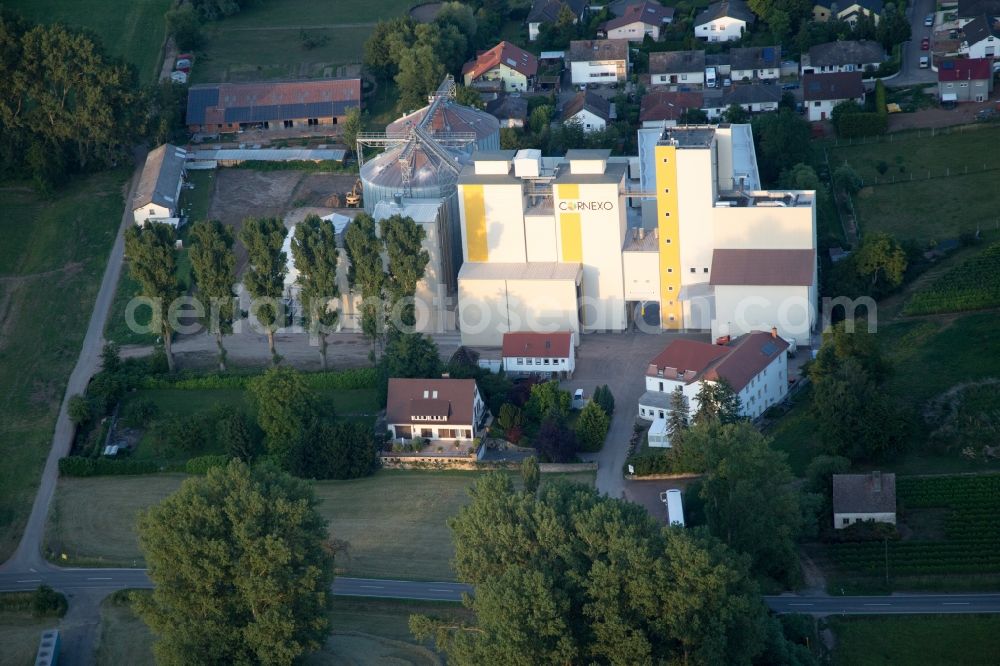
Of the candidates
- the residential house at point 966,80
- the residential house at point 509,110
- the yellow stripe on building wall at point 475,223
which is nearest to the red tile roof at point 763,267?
the yellow stripe on building wall at point 475,223

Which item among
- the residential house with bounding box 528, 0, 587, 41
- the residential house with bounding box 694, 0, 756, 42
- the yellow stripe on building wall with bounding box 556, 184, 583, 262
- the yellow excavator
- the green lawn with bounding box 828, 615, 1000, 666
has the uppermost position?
the residential house with bounding box 528, 0, 587, 41

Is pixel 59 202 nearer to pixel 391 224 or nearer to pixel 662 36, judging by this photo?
pixel 391 224

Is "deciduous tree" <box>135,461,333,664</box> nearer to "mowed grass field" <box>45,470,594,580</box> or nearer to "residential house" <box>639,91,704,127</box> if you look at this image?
"mowed grass field" <box>45,470,594,580</box>

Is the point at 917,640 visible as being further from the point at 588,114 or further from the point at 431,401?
the point at 588,114

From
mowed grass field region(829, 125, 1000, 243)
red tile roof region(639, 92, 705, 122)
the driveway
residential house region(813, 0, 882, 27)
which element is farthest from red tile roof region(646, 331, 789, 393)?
residential house region(813, 0, 882, 27)

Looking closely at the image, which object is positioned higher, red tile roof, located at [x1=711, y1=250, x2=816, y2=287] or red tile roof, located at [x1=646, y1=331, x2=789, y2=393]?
red tile roof, located at [x1=711, y1=250, x2=816, y2=287]

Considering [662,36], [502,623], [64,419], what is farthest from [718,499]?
[662,36]
